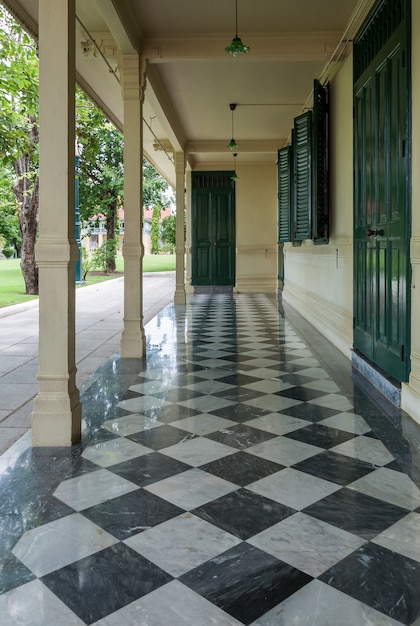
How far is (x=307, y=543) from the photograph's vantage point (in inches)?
88.7

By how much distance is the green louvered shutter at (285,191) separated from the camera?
9.71 meters

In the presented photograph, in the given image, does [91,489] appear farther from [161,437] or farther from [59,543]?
[161,437]

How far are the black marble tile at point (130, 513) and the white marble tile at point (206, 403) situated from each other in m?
1.48

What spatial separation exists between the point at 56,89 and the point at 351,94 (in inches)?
138

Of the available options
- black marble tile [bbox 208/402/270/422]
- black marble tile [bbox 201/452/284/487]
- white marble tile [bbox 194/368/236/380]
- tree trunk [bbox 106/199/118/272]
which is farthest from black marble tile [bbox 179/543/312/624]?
tree trunk [bbox 106/199/118/272]

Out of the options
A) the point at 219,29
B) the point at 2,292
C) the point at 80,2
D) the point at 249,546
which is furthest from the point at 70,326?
the point at 2,292

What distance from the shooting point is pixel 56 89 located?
335 cm

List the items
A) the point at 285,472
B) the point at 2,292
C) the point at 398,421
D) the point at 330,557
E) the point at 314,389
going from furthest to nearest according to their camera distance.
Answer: the point at 2,292 → the point at 314,389 → the point at 398,421 → the point at 285,472 → the point at 330,557

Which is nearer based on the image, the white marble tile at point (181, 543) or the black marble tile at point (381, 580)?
the black marble tile at point (381, 580)

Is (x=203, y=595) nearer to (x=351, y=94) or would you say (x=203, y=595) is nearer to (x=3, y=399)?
(x=3, y=399)

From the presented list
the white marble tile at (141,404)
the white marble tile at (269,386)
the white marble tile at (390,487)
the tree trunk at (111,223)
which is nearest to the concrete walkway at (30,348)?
the white marble tile at (141,404)

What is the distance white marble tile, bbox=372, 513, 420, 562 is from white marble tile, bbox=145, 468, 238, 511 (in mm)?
732

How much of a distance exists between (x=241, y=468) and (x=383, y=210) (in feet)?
8.15

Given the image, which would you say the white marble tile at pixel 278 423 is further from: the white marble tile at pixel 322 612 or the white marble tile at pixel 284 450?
the white marble tile at pixel 322 612
